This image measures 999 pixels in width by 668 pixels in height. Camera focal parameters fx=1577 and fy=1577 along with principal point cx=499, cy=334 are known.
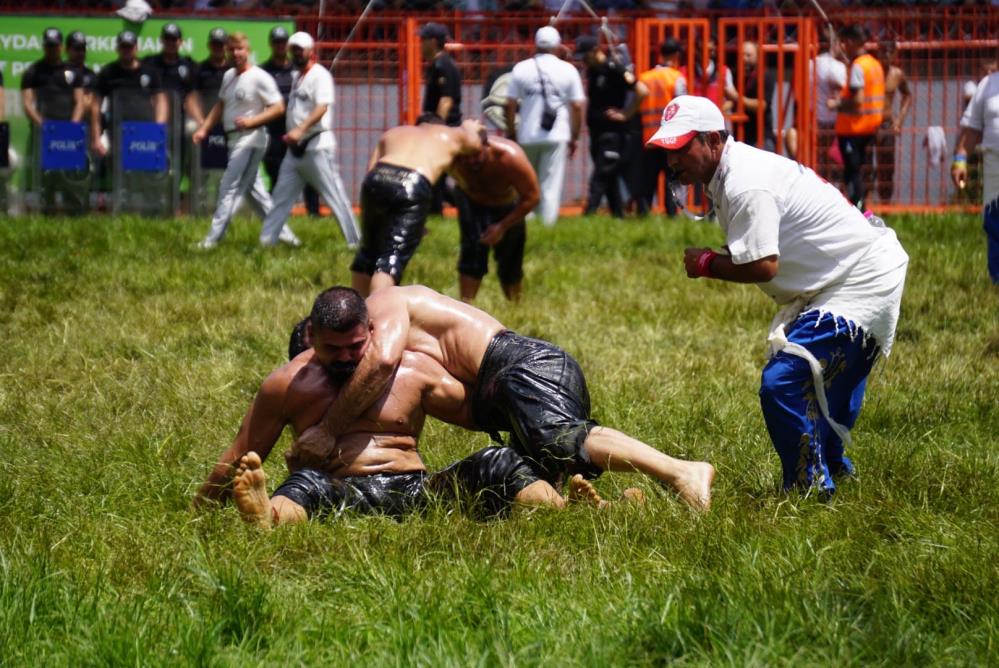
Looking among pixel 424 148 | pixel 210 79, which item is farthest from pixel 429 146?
A: pixel 210 79

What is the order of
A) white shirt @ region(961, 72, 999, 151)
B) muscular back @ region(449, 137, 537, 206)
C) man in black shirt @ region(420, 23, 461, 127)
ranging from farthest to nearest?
man in black shirt @ region(420, 23, 461, 127)
white shirt @ region(961, 72, 999, 151)
muscular back @ region(449, 137, 537, 206)

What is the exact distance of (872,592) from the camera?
12.8ft

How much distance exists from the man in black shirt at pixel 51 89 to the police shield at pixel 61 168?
5.1 inches

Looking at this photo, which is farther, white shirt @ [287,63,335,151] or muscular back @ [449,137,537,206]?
white shirt @ [287,63,335,151]

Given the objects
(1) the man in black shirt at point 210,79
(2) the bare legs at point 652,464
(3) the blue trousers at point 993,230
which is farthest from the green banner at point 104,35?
(2) the bare legs at point 652,464

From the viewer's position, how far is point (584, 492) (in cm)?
497

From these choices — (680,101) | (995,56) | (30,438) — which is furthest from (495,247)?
(995,56)

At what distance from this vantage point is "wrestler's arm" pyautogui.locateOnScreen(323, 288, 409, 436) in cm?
526

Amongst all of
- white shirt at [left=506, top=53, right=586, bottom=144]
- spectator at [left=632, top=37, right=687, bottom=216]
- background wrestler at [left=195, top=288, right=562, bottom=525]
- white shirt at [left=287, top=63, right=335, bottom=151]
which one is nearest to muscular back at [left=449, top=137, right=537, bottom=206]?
white shirt at [left=287, top=63, right=335, bottom=151]

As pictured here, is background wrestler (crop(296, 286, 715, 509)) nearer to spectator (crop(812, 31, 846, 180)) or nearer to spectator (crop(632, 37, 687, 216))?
spectator (crop(632, 37, 687, 216))

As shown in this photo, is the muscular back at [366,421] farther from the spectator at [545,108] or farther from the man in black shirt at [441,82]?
the spectator at [545,108]

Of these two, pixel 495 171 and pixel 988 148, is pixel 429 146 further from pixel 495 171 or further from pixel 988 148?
pixel 988 148

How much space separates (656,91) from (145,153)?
4909mm

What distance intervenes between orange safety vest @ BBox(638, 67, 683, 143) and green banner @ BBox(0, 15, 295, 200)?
361 centimetres
